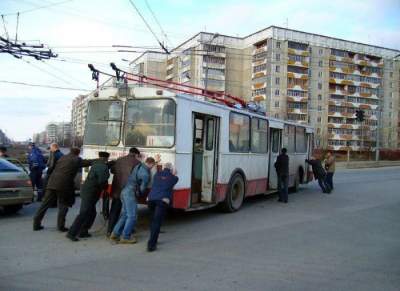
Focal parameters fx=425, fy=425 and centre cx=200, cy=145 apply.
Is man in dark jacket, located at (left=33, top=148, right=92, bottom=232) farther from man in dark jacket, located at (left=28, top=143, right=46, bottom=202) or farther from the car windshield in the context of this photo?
man in dark jacket, located at (left=28, top=143, right=46, bottom=202)

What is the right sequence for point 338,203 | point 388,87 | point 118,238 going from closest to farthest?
point 118,238, point 338,203, point 388,87

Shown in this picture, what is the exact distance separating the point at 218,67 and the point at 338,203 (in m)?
63.7

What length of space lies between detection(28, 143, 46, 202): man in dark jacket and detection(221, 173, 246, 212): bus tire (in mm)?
5675

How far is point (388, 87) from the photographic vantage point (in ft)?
308

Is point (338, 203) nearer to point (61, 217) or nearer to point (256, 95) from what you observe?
point (61, 217)

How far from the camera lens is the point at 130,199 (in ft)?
24.9

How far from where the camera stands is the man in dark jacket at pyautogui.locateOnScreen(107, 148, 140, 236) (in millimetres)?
7852

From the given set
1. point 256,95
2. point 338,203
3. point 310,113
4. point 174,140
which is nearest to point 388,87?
point 310,113

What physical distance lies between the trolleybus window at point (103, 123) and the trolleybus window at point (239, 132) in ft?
10.3

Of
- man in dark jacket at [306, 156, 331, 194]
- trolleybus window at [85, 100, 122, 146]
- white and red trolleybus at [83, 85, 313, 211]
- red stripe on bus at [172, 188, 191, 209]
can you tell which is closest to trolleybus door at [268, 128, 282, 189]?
white and red trolleybus at [83, 85, 313, 211]

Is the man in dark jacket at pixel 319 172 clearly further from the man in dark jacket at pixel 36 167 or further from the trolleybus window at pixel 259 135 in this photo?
the man in dark jacket at pixel 36 167

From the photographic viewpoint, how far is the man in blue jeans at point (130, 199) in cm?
757

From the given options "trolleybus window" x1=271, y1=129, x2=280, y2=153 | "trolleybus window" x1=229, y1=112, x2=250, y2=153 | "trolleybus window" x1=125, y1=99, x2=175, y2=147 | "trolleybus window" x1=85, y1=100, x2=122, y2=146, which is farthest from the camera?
"trolleybus window" x1=271, y1=129, x2=280, y2=153

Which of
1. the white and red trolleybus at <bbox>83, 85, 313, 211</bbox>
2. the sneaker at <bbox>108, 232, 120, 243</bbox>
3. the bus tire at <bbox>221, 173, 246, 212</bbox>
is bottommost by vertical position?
the sneaker at <bbox>108, 232, 120, 243</bbox>
